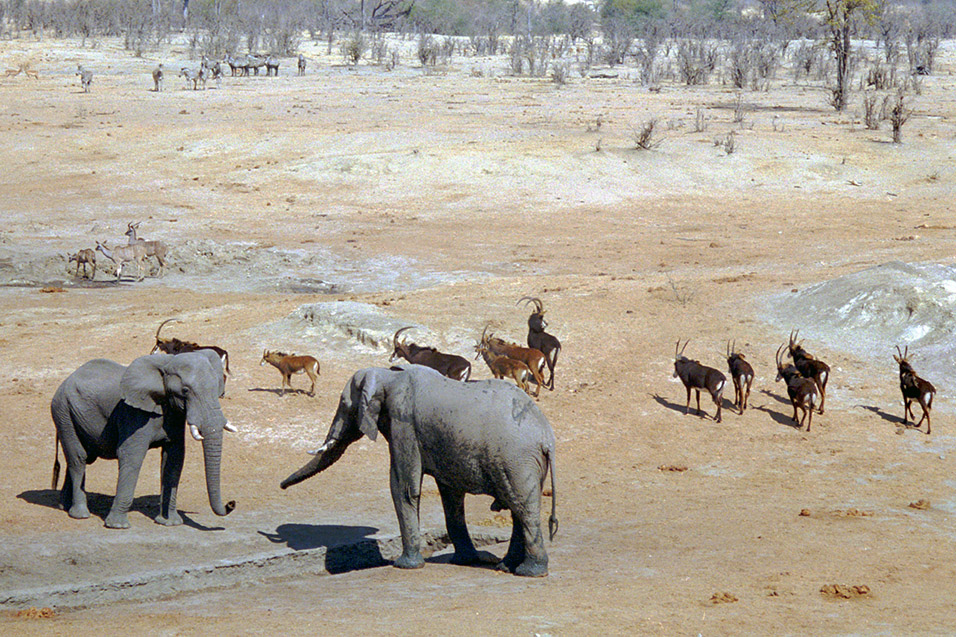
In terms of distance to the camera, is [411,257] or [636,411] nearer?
[636,411]

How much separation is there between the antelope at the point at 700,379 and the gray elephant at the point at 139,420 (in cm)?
565

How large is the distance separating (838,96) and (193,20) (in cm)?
4207

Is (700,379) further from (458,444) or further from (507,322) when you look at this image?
(458,444)

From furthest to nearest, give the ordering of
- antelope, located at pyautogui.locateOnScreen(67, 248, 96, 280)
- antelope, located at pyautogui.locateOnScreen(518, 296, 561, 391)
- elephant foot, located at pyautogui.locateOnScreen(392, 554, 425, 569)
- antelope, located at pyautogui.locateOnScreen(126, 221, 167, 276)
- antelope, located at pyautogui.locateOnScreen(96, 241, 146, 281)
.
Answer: antelope, located at pyautogui.locateOnScreen(126, 221, 167, 276)
antelope, located at pyautogui.locateOnScreen(67, 248, 96, 280)
antelope, located at pyautogui.locateOnScreen(96, 241, 146, 281)
antelope, located at pyautogui.locateOnScreen(518, 296, 561, 391)
elephant foot, located at pyautogui.locateOnScreen(392, 554, 425, 569)

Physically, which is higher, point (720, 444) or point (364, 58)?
point (364, 58)

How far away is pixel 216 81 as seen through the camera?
44.6 metres

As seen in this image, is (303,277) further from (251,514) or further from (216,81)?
(216,81)

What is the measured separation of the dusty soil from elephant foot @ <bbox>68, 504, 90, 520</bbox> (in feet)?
0.64

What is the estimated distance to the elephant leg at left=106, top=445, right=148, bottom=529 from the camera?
28.4 feet

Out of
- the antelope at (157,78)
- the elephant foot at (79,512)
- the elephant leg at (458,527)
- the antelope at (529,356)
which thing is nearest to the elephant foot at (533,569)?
the elephant leg at (458,527)

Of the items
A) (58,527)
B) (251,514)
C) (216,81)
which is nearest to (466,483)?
(251,514)

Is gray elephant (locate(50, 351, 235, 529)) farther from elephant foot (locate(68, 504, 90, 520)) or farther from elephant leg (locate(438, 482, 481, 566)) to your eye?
elephant leg (locate(438, 482, 481, 566))

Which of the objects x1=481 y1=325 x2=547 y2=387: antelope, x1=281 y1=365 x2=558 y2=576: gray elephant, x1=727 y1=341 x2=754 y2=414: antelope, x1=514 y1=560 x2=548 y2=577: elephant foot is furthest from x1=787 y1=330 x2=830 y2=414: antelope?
x1=514 y1=560 x2=548 y2=577: elephant foot

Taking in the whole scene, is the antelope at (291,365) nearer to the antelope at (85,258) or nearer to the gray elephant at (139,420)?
the gray elephant at (139,420)
